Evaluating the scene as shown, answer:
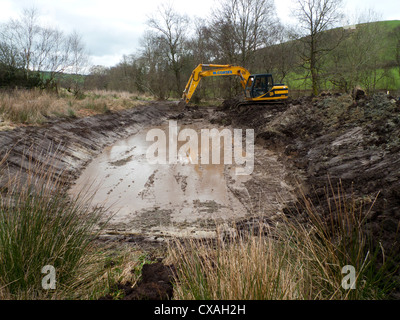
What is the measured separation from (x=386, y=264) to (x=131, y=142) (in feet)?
36.6

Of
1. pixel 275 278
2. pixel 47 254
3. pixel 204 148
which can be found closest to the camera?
pixel 275 278

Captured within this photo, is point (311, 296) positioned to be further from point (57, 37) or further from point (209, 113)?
point (57, 37)

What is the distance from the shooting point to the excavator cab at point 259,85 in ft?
49.7

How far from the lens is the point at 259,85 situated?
15406 mm

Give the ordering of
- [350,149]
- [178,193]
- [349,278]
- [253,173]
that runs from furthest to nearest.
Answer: [253,173], [350,149], [178,193], [349,278]

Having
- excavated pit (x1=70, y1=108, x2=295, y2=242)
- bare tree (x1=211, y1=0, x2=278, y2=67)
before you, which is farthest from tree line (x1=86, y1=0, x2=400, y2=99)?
excavated pit (x1=70, y1=108, x2=295, y2=242)

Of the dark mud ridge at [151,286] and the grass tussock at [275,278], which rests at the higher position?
the grass tussock at [275,278]

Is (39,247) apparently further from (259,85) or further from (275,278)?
(259,85)

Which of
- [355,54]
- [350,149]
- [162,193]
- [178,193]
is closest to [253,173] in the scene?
[178,193]

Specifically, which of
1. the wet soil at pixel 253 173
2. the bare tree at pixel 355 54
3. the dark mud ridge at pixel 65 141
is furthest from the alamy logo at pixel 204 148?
the bare tree at pixel 355 54

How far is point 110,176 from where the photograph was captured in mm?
7531

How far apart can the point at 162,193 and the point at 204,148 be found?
190 inches

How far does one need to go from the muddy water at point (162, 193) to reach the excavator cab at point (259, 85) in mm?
7750

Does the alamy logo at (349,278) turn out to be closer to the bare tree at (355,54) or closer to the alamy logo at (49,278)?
the alamy logo at (49,278)
